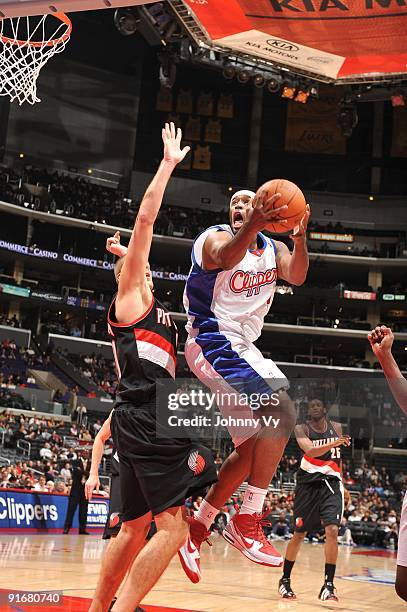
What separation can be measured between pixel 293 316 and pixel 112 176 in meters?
12.3

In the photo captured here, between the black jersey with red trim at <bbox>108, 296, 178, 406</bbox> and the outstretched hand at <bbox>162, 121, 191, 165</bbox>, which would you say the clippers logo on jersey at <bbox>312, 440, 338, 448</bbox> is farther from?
the outstretched hand at <bbox>162, 121, 191, 165</bbox>

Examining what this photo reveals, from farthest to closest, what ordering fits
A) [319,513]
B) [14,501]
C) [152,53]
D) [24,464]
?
[152,53], [24,464], [14,501], [319,513]

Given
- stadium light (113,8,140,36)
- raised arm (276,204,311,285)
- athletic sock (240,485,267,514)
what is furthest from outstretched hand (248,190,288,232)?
stadium light (113,8,140,36)

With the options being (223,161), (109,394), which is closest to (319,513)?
(109,394)

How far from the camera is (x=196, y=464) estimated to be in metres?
4.76

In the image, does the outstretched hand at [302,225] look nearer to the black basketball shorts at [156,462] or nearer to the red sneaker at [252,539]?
the black basketball shorts at [156,462]

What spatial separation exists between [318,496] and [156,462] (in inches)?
227

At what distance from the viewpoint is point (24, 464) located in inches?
842

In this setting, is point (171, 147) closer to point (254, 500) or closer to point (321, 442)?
point (254, 500)

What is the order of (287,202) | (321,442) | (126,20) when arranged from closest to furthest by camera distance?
(287,202) → (321,442) → (126,20)

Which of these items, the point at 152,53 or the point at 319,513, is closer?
the point at 319,513

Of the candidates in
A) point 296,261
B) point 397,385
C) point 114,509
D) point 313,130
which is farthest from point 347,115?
point 397,385

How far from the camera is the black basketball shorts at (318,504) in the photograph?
9.68m

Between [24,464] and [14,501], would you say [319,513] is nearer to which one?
[14,501]
